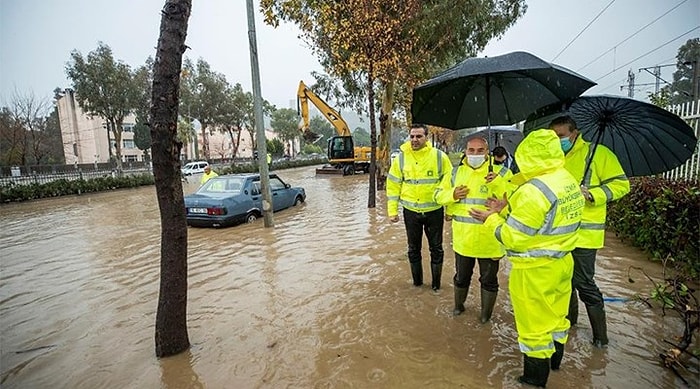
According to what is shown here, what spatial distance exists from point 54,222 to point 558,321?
13.5 m

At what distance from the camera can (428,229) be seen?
3.90m

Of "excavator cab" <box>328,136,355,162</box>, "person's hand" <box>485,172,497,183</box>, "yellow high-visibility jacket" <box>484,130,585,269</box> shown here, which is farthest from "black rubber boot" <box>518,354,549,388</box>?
"excavator cab" <box>328,136,355,162</box>

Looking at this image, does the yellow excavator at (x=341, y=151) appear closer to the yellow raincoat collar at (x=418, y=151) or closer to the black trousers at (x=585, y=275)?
the yellow raincoat collar at (x=418, y=151)

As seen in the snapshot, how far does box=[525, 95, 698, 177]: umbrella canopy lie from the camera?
2709 millimetres

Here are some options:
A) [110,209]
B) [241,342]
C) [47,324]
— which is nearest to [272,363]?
[241,342]

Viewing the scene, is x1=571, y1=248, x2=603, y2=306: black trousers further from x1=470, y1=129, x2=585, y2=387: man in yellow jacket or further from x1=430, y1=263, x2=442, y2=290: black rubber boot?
x1=430, y1=263, x2=442, y2=290: black rubber boot

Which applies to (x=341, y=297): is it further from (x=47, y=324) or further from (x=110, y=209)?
(x=110, y=209)

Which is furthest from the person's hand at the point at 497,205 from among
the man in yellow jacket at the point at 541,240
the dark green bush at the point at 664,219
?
the dark green bush at the point at 664,219

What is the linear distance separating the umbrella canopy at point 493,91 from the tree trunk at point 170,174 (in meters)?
2.15

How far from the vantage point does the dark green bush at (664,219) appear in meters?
3.98

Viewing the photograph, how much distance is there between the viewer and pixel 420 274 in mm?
4234

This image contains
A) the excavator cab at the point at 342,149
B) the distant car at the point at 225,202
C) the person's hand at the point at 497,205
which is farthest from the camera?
the excavator cab at the point at 342,149

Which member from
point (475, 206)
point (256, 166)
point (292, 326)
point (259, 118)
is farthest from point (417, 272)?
point (256, 166)

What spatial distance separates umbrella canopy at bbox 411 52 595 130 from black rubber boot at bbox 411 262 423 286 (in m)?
1.63
